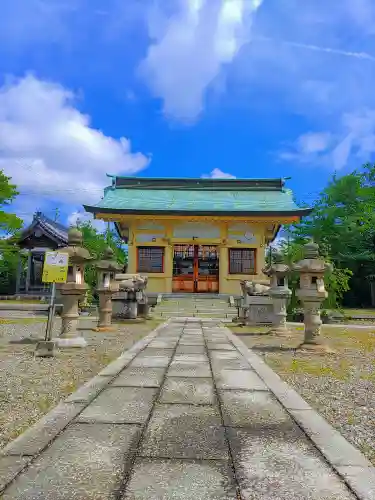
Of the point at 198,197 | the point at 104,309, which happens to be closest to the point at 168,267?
the point at 198,197

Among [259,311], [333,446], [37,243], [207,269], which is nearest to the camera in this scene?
[333,446]

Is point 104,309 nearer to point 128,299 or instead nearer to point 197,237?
point 128,299

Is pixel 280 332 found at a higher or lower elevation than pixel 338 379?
higher

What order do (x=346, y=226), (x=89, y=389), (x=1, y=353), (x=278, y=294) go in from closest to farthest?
1. (x=89, y=389)
2. (x=1, y=353)
3. (x=278, y=294)
4. (x=346, y=226)

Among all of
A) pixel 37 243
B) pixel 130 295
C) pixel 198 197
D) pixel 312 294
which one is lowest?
pixel 130 295

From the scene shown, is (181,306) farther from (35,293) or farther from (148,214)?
(35,293)

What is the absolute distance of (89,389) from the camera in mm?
3996

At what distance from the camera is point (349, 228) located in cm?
2273

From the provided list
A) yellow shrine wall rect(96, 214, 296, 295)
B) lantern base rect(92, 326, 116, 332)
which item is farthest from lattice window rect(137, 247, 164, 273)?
lantern base rect(92, 326, 116, 332)

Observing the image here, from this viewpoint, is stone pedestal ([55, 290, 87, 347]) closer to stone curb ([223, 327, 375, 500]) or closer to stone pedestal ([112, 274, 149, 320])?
stone curb ([223, 327, 375, 500])

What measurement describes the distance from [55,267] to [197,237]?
608 inches

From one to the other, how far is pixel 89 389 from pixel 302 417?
2.10 metres

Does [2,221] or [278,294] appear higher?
[2,221]

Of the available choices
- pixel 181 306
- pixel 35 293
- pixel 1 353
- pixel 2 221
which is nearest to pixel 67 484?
pixel 1 353
